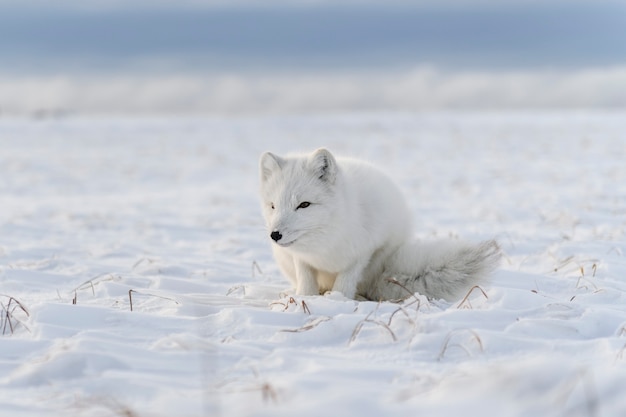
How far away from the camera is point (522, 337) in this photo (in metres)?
2.99

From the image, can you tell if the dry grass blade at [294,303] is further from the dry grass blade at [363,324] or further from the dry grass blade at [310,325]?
the dry grass blade at [363,324]

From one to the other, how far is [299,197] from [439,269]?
1019 millimetres

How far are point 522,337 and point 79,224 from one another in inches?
262

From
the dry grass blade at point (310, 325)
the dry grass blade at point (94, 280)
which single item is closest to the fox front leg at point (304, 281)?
the dry grass blade at point (310, 325)

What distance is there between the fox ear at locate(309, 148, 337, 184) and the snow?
31.9 inches

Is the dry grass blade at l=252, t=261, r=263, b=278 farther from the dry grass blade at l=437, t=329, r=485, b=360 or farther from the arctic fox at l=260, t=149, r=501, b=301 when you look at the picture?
the dry grass blade at l=437, t=329, r=485, b=360

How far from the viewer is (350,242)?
4148mm

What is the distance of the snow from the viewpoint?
2283mm

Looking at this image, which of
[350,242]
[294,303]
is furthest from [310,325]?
[350,242]

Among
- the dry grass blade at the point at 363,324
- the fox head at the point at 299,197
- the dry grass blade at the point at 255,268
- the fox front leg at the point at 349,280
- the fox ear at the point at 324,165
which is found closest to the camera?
the dry grass blade at the point at 363,324

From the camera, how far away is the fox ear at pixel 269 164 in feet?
13.9

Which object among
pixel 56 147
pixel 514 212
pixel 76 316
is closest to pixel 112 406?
pixel 76 316

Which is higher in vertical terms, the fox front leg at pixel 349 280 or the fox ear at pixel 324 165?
the fox ear at pixel 324 165

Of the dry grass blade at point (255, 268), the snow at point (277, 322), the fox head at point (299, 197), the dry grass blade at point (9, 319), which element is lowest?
the dry grass blade at point (255, 268)
